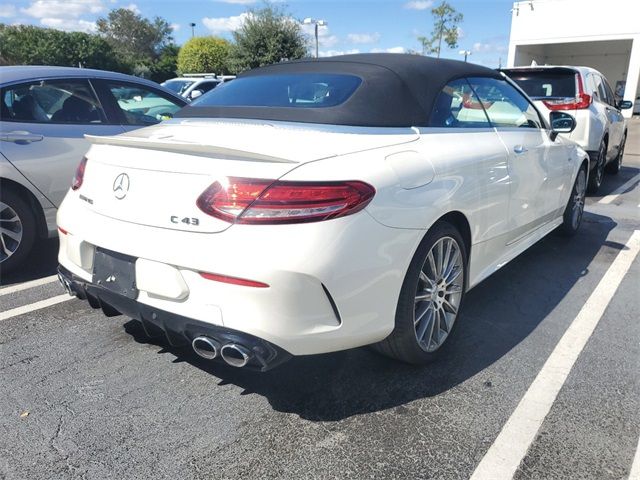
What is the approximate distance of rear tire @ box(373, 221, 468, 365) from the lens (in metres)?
2.39

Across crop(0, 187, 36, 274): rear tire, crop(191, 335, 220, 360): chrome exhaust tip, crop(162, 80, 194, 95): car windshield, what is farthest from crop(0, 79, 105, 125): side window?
crop(162, 80, 194, 95): car windshield

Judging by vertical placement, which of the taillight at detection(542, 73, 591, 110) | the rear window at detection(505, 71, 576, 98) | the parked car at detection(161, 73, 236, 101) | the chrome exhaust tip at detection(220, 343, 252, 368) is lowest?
the chrome exhaust tip at detection(220, 343, 252, 368)

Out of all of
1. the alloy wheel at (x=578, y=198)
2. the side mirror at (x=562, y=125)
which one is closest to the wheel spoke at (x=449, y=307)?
the side mirror at (x=562, y=125)

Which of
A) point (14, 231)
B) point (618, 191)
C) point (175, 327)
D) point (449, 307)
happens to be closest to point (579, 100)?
point (618, 191)

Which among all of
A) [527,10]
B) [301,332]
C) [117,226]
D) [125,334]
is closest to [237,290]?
[301,332]

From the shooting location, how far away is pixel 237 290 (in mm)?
1965

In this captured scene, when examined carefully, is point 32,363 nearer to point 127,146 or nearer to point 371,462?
point 127,146

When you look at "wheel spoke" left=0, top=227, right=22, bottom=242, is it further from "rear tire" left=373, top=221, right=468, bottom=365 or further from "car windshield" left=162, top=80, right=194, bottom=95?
"car windshield" left=162, top=80, right=194, bottom=95

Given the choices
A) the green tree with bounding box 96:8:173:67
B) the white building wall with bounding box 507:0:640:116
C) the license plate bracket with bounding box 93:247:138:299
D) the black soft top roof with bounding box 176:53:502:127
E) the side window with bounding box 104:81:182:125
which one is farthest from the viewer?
the green tree with bounding box 96:8:173:67

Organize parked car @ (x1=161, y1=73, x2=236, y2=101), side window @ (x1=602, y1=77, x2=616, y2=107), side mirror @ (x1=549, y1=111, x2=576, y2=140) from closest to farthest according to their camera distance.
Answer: side mirror @ (x1=549, y1=111, x2=576, y2=140) < side window @ (x1=602, y1=77, x2=616, y2=107) < parked car @ (x1=161, y1=73, x2=236, y2=101)

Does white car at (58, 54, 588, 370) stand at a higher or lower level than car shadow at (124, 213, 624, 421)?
higher

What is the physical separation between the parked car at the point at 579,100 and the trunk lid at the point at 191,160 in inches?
191

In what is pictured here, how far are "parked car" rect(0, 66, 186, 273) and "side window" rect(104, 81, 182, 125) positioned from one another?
7 cm

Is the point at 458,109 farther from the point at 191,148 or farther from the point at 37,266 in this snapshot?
the point at 37,266
